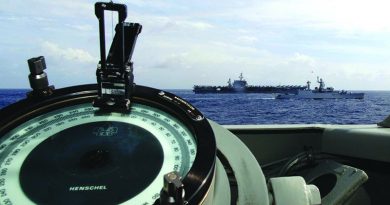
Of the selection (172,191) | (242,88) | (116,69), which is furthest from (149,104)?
(242,88)

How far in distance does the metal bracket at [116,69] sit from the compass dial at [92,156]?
0.04 meters

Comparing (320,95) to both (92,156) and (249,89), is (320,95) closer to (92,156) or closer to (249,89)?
(249,89)

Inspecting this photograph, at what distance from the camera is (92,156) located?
1.24m

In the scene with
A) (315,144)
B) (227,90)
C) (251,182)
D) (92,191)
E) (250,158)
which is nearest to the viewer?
(92,191)

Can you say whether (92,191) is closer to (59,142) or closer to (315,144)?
(59,142)

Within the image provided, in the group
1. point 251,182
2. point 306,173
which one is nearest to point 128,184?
point 251,182

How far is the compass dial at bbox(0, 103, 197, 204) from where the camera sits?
117 centimetres

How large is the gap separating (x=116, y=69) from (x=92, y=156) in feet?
0.85

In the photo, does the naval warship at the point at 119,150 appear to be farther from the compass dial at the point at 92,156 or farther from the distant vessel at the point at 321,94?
the distant vessel at the point at 321,94

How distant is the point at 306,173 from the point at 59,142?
1.79 m

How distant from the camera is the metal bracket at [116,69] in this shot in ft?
4.42

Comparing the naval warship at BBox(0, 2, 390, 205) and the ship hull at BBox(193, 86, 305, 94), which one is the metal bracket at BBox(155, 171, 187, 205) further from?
the ship hull at BBox(193, 86, 305, 94)

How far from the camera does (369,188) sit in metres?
2.91

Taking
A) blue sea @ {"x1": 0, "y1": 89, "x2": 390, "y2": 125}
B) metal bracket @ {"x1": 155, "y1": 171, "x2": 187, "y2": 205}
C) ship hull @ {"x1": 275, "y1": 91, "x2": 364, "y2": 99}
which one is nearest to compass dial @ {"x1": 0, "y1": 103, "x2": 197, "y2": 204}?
metal bracket @ {"x1": 155, "y1": 171, "x2": 187, "y2": 205}
